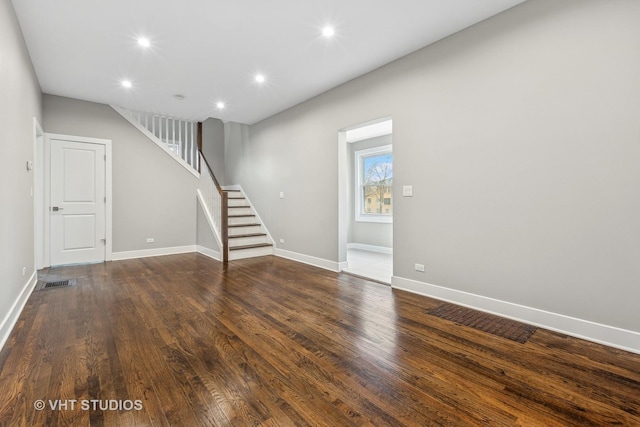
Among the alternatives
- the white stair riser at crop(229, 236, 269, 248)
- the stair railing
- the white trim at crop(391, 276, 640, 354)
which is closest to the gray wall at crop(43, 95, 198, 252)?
the stair railing

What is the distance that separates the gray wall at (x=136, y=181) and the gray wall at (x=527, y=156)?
4330mm

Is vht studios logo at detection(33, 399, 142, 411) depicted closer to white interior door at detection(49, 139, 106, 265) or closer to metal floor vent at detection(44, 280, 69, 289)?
metal floor vent at detection(44, 280, 69, 289)

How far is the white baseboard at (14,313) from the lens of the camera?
231 centimetres

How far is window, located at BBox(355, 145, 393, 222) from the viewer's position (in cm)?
692

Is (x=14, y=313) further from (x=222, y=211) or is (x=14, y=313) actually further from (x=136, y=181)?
(x=136, y=181)

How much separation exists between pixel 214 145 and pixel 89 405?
25.0 ft

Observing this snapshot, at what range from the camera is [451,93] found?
3.21 metres

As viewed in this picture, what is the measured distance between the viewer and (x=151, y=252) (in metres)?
5.95

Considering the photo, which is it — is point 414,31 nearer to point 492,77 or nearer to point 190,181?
point 492,77

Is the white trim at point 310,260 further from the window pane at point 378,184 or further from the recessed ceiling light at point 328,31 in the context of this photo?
the recessed ceiling light at point 328,31

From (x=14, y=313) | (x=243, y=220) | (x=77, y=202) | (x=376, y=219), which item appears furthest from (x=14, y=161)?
(x=376, y=219)

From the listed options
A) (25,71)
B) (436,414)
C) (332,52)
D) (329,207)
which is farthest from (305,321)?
(25,71)

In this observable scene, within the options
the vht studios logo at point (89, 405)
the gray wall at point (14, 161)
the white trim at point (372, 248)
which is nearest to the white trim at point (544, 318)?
the vht studios logo at point (89, 405)

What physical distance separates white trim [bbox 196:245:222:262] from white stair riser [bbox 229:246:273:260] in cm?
23
